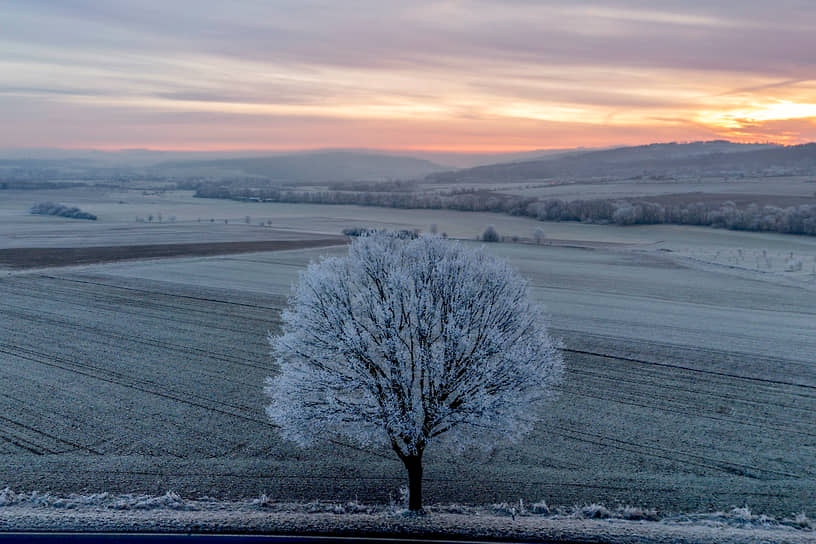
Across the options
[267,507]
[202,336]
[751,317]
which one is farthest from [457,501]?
[751,317]

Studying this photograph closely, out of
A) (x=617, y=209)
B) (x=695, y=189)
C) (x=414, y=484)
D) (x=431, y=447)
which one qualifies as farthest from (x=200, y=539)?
(x=695, y=189)

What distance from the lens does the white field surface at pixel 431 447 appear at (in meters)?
21.3

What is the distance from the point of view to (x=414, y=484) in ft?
65.4

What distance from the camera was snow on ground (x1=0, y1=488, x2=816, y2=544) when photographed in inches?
706

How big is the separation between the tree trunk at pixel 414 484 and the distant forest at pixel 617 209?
100765 millimetres

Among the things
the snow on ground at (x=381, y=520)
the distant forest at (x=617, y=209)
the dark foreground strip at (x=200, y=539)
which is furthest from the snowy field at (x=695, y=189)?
the dark foreground strip at (x=200, y=539)

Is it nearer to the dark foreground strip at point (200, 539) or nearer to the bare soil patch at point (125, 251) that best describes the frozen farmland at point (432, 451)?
the dark foreground strip at point (200, 539)

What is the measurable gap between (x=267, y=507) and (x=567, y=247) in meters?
77.4

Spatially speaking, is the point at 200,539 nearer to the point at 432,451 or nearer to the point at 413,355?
the point at 413,355

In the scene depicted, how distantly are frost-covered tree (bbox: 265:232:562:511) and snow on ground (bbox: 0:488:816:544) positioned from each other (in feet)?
5.43

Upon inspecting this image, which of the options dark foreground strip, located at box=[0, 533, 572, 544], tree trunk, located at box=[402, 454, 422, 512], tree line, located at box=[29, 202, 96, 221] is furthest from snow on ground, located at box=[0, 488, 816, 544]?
tree line, located at box=[29, 202, 96, 221]

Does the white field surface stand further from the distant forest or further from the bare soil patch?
the distant forest

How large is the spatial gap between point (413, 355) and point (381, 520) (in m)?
5.45

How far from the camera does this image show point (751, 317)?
1818 inches
